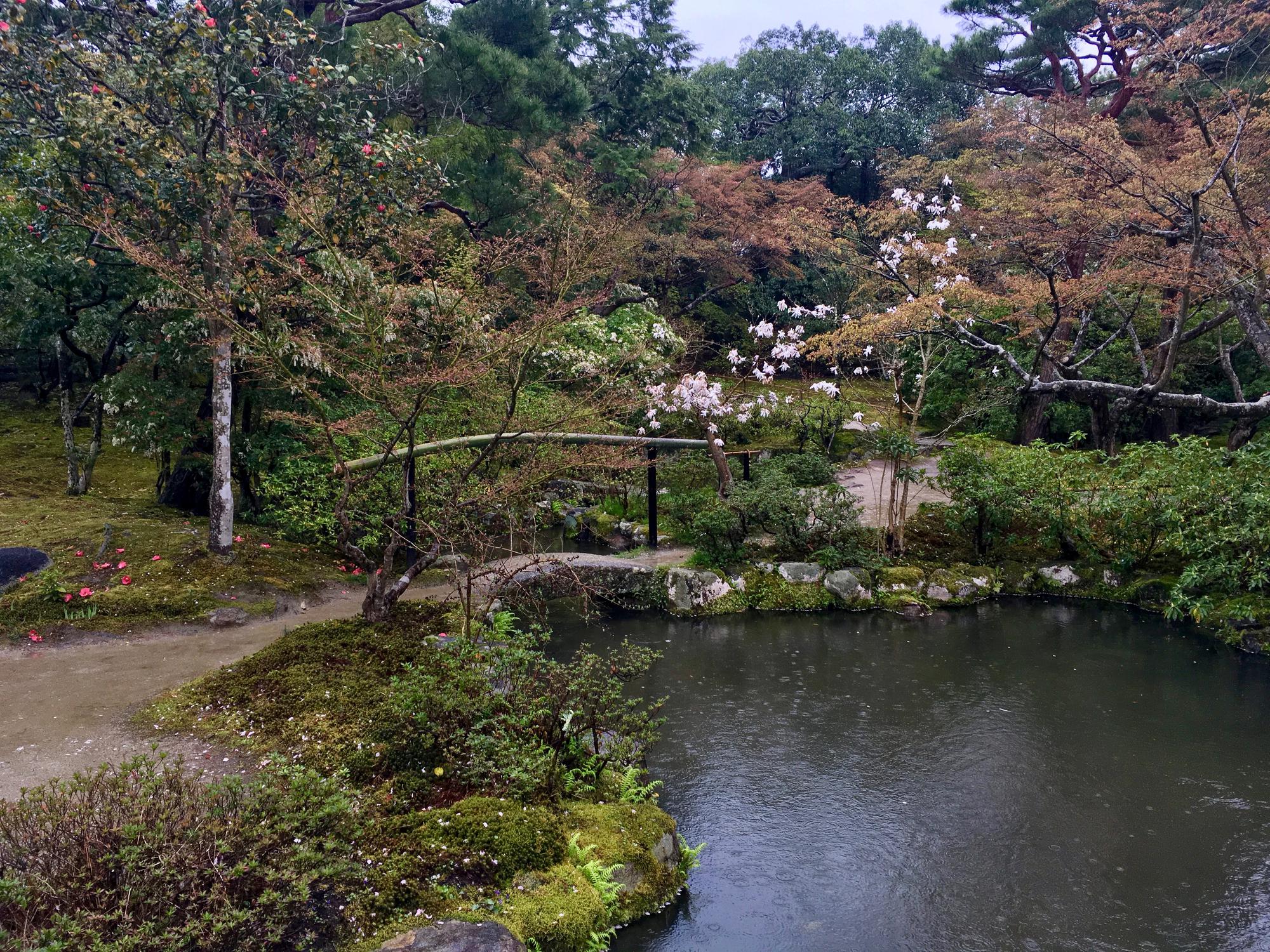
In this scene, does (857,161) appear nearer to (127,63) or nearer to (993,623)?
(993,623)

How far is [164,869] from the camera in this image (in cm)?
283

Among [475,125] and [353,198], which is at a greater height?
[475,125]

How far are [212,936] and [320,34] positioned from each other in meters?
9.81

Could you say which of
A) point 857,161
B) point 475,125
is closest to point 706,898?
point 475,125

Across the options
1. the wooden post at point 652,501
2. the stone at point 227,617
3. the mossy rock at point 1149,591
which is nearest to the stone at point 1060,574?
the mossy rock at point 1149,591

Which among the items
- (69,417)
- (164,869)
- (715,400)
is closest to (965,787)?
(164,869)

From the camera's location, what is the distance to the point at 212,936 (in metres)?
2.75

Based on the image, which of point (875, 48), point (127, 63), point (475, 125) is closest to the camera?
point (127, 63)

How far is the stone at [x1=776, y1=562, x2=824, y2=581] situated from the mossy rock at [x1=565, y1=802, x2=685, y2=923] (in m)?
5.28

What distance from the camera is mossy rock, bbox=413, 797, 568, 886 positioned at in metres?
3.67

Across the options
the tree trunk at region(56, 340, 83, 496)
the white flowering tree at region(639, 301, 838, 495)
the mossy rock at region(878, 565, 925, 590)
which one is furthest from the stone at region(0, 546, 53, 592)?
the mossy rock at region(878, 565, 925, 590)

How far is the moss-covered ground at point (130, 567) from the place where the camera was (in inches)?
260

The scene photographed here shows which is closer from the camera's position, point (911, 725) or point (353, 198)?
point (911, 725)

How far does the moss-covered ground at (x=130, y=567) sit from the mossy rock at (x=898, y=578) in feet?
19.1
